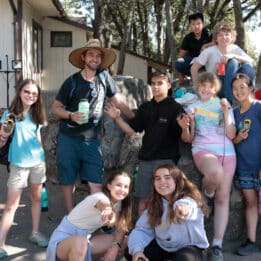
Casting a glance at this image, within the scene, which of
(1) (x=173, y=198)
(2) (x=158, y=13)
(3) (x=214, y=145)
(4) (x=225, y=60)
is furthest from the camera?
(2) (x=158, y=13)

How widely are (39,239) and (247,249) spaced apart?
2073mm

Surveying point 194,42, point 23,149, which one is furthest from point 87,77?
point 194,42

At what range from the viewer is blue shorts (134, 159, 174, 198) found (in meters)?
4.54

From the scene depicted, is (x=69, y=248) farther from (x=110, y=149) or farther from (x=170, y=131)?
(x=110, y=149)

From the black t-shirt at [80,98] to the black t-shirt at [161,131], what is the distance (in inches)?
20.3

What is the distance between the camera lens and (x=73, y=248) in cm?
350

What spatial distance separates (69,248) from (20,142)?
53.4 inches

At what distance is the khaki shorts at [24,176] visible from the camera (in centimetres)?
444

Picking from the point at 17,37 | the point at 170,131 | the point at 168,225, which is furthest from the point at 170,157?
the point at 17,37

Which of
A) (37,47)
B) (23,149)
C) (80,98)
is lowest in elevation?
(23,149)

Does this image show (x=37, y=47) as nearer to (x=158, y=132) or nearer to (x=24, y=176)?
(x=24, y=176)

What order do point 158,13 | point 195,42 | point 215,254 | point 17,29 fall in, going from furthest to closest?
point 158,13
point 17,29
point 195,42
point 215,254

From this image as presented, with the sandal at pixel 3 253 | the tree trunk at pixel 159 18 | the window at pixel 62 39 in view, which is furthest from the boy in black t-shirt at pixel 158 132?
the tree trunk at pixel 159 18

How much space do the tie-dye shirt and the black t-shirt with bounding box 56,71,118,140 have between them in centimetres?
92
